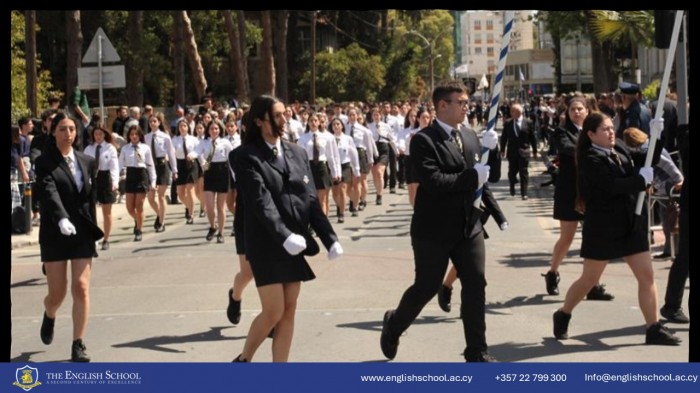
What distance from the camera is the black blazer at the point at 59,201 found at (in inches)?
327

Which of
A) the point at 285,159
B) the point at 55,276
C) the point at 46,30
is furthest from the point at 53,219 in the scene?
the point at 46,30

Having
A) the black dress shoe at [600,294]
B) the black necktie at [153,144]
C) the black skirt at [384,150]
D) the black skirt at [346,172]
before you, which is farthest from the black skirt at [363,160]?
the black dress shoe at [600,294]

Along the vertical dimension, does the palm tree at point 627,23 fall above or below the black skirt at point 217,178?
above

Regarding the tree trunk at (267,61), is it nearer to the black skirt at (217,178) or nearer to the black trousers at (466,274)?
the black skirt at (217,178)

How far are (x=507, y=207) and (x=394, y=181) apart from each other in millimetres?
5032

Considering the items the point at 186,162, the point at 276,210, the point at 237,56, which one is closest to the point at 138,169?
the point at 186,162

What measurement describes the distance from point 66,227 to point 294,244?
204 cm

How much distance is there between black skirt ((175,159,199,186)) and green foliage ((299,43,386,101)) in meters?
38.1

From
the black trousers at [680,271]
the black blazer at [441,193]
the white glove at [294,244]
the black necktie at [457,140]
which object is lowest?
the black trousers at [680,271]

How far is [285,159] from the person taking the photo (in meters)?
7.15

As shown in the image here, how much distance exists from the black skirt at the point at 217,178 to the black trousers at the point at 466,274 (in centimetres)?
874

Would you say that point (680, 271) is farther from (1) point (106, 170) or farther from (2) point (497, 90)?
(1) point (106, 170)

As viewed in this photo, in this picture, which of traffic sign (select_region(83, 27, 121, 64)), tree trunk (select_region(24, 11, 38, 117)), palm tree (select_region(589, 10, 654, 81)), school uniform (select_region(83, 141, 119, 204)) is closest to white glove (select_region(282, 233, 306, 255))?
school uniform (select_region(83, 141, 119, 204))

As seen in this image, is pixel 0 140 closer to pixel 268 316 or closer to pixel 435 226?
pixel 268 316
